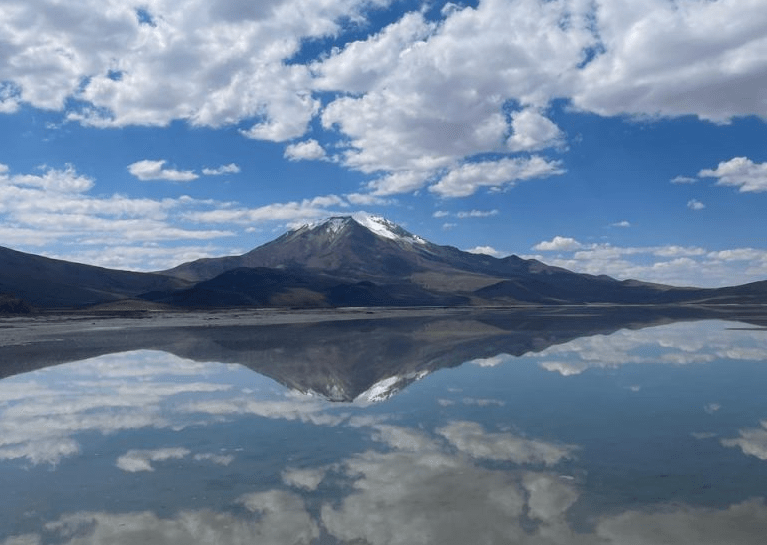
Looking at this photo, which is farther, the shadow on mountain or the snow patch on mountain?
→ the shadow on mountain

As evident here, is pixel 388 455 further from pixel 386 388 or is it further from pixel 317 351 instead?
pixel 317 351

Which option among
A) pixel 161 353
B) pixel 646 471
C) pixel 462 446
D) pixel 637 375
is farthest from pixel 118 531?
pixel 161 353

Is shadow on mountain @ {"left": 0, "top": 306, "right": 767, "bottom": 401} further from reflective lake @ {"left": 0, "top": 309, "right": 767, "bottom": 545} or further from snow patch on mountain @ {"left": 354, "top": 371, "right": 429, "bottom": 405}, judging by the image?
reflective lake @ {"left": 0, "top": 309, "right": 767, "bottom": 545}

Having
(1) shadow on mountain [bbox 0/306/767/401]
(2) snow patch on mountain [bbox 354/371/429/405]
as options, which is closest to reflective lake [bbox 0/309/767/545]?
(2) snow patch on mountain [bbox 354/371/429/405]

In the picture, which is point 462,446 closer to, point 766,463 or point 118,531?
point 766,463

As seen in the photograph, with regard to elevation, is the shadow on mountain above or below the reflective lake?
above

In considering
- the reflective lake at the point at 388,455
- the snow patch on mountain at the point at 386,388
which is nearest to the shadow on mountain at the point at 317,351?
the snow patch on mountain at the point at 386,388

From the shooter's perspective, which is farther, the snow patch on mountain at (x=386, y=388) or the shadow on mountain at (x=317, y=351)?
the shadow on mountain at (x=317, y=351)

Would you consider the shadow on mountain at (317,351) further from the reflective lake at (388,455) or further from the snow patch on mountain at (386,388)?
the reflective lake at (388,455)
